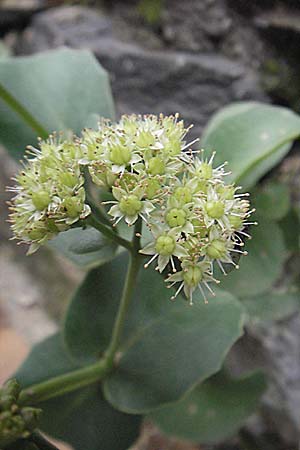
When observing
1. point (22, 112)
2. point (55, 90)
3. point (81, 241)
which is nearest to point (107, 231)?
point (81, 241)

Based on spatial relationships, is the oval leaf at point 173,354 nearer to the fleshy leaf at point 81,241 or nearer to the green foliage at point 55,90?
the fleshy leaf at point 81,241

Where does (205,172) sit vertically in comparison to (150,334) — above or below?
above

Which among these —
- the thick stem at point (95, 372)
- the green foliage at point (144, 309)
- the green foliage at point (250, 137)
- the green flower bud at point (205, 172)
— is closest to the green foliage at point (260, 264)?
the green foliage at point (144, 309)

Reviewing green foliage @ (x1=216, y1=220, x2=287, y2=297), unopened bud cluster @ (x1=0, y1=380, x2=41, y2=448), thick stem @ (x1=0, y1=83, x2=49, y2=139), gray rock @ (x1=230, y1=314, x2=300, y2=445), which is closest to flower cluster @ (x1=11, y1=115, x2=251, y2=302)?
unopened bud cluster @ (x1=0, y1=380, x2=41, y2=448)

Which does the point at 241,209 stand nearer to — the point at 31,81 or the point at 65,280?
the point at 31,81

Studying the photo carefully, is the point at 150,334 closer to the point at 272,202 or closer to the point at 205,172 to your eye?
the point at 205,172

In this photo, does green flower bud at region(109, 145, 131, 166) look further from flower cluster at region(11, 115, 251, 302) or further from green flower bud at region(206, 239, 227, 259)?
green flower bud at region(206, 239, 227, 259)

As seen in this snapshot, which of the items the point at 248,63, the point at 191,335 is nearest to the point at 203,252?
the point at 191,335
